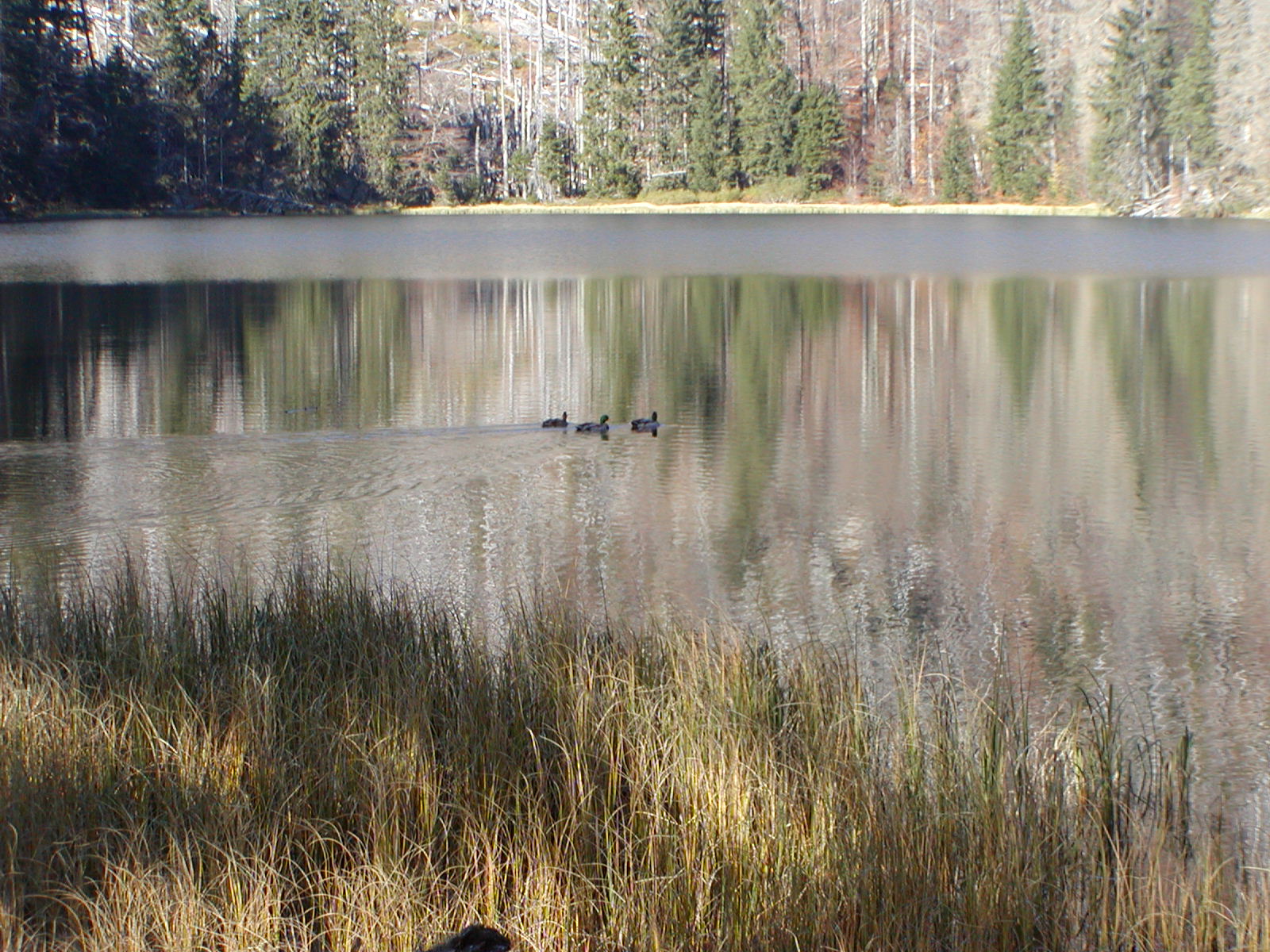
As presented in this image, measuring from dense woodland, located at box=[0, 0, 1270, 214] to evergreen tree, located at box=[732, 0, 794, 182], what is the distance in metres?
0.12

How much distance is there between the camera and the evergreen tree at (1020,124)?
206 ft

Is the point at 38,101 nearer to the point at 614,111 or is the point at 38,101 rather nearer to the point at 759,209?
the point at 614,111

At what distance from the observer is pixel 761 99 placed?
68.4 m

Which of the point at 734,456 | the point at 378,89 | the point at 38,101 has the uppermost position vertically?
the point at 378,89

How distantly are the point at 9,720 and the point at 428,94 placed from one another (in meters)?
92.1

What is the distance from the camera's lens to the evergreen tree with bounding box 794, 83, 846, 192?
224ft

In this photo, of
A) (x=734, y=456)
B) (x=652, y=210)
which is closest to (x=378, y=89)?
(x=652, y=210)

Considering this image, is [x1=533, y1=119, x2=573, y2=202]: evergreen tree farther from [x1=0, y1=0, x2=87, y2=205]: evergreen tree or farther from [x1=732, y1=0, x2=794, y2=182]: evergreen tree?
[x1=0, y1=0, x2=87, y2=205]: evergreen tree

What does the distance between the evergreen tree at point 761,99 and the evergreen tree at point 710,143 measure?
0.74m

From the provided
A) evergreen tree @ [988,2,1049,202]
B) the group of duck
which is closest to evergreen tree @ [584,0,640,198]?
evergreen tree @ [988,2,1049,202]

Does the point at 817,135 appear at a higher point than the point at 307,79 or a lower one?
lower

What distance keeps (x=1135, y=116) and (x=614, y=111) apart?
86.8 feet

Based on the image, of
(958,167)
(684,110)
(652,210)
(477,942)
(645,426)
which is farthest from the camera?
(684,110)

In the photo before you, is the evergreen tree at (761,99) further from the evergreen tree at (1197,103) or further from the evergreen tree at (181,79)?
the evergreen tree at (181,79)
